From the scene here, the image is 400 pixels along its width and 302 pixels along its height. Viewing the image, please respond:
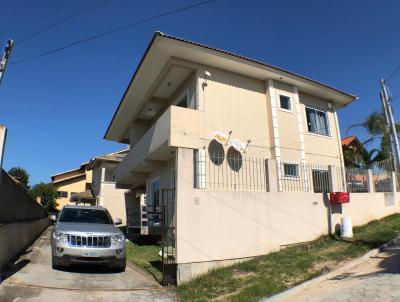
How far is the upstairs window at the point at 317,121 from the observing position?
1778cm

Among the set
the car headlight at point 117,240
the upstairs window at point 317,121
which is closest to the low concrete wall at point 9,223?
the car headlight at point 117,240

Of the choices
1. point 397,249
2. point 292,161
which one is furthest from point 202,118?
point 397,249

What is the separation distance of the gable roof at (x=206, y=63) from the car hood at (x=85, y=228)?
6.71 meters

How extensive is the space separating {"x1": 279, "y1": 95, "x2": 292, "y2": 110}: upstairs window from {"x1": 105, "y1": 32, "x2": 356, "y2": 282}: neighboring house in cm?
5

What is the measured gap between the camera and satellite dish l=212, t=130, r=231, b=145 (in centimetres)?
1404

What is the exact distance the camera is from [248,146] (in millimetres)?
14891

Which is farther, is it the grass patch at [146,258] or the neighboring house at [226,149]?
the grass patch at [146,258]

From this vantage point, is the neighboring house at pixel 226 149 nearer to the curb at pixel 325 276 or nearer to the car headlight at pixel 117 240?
Result: the car headlight at pixel 117 240

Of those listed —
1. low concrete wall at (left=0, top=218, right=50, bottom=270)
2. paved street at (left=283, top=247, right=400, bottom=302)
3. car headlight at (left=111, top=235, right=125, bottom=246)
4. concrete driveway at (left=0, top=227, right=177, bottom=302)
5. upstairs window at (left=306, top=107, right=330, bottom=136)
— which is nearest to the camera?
paved street at (left=283, top=247, right=400, bottom=302)

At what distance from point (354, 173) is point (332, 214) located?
134 inches

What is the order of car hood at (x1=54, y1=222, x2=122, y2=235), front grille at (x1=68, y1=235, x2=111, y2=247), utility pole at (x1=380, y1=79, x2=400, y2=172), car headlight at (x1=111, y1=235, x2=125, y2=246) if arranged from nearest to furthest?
front grille at (x1=68, y1=235, x2=111, y2=247) → car hood at (x1=54, y1=222, x2=122, y2=235) → car headlight at (x1=111, y1=235, x2=125, y2=246) → utility pole at (x1=380, y1=79, x2=400, y2=172)

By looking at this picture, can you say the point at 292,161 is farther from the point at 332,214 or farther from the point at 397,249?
the point at 397,249

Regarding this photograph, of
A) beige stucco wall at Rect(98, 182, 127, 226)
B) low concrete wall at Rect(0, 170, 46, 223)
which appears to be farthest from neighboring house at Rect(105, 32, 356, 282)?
beige stucco wall at Rect(98, 182, 127, 226)

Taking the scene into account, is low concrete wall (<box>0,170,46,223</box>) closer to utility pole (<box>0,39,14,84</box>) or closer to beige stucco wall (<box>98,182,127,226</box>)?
utility pole (<box>0,39,14,84</box>)
